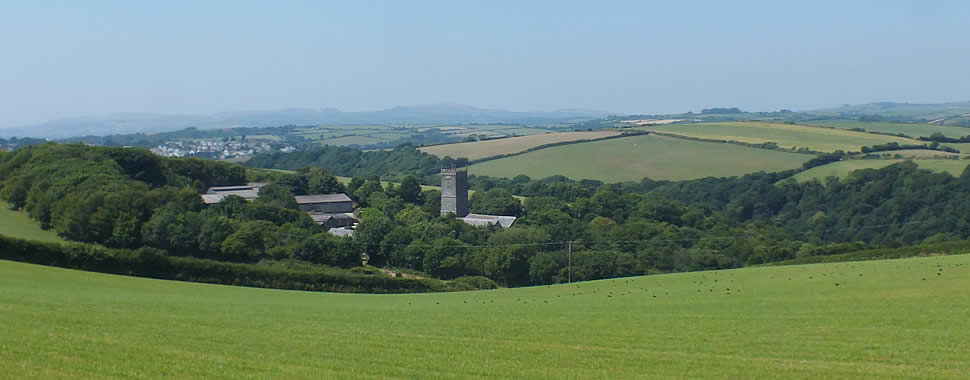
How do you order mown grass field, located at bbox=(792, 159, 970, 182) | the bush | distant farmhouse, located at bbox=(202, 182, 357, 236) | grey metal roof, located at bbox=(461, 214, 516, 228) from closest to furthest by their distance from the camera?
the bush → grey metal roof, located at bbox=(461, 214, 516, 228) → distant farmhouse, located at bbox=(202, 182, 357, 236) → mown grass field, located at bbox=(792, 159, 970, 182)

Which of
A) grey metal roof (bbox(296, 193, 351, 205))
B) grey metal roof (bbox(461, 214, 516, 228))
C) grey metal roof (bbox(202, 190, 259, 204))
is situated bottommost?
grey metal roof (bbox(461, 214, 516, 228))

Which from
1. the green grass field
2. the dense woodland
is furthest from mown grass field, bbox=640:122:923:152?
the green grass field

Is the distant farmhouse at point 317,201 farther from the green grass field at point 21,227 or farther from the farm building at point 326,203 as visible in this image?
the green grass field at point 21,227

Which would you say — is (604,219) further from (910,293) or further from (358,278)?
(910,293)

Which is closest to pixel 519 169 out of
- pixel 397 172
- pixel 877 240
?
pixel 397 172

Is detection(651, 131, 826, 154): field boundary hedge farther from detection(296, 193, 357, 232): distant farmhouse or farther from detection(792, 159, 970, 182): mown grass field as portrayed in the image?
detection(296, 193, 357, 232): distant farmhouse

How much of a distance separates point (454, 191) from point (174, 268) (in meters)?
52.1

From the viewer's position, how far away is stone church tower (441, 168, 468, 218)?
87812 mm

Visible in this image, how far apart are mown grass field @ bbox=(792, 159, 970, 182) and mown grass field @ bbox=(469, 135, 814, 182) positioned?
5.10 metres

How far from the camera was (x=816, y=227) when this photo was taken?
94.6 m

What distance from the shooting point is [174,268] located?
1483 inches

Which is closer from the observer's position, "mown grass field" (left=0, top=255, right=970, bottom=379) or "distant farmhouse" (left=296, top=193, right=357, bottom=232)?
"mown grass field" (left=0, top=255, right=970, bottom=379)

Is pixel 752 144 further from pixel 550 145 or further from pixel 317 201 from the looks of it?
pixel 317 201

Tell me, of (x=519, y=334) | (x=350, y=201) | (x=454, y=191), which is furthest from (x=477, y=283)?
(x=350, y=201)
